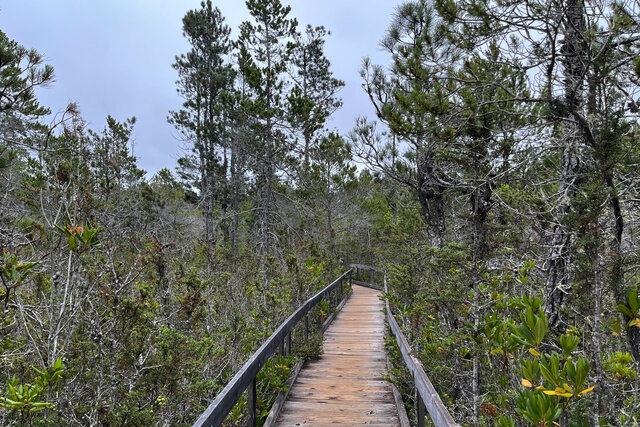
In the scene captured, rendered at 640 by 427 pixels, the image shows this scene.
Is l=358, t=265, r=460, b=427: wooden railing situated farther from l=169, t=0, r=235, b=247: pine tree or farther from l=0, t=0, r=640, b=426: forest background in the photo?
l=169, t=0, r=235, b=247: pine tree

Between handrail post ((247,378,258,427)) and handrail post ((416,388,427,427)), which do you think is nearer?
handrail post ((416,388,427,427))

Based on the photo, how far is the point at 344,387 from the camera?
534 centimetres

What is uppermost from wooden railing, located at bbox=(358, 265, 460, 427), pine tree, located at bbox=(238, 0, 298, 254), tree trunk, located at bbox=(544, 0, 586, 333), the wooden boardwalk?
pine tree, located at bbox=(238, 0, 298, 254)

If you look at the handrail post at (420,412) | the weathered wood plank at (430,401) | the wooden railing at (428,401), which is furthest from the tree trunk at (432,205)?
the handrail post at (420,412)

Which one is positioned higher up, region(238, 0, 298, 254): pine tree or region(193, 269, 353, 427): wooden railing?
region(238, 0, 298, 254): pine tree

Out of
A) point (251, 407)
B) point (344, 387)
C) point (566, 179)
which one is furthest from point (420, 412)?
point (566, 179)

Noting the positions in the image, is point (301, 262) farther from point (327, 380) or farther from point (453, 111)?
point (453, 111)

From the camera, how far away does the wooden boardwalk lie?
4.31 metres

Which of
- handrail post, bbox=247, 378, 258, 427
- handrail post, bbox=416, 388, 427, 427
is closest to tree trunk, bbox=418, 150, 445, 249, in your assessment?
handrail post, bbox=416, 388, 427, 427

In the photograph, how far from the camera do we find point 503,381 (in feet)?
11.7

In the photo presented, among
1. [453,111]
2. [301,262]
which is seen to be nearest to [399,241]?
[301,262]

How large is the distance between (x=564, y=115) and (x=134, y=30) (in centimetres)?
2195

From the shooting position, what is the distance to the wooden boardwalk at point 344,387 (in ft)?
14.1

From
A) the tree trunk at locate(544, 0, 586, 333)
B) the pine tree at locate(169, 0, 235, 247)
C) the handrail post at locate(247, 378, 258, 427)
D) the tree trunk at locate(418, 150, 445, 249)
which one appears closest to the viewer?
the handrail post at locate(247, 378, 258, 427)
